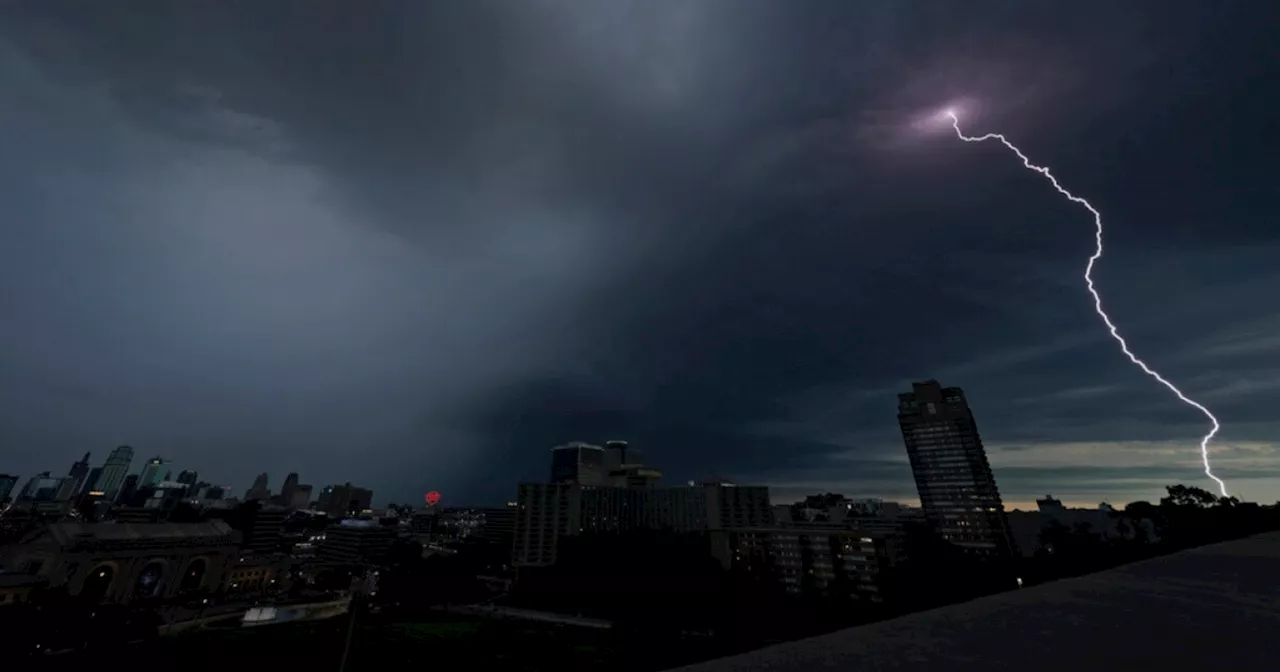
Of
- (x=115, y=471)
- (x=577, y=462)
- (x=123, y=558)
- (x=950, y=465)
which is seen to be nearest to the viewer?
(x=123, y=558)

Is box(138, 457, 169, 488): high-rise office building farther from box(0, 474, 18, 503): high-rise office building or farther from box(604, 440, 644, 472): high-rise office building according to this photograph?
box(604, 440, 644, 472): high-rise office building

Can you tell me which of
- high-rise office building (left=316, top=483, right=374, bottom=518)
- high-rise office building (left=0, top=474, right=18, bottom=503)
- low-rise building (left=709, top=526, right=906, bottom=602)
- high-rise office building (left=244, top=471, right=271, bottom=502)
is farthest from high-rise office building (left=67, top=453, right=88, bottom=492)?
low-rise building (left=709, top=526, right=906, bottom=602)

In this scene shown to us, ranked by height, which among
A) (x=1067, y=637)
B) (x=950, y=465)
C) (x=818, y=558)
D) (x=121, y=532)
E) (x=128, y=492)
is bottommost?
(x=818, y=558)

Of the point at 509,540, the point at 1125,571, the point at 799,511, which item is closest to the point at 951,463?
the point at 799,511

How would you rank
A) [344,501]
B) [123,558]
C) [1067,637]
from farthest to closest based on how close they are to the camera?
[344,501] < [123,558] < [1067,637]

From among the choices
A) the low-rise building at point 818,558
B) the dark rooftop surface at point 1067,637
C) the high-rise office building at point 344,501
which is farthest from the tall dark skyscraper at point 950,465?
the high-rise office building at point 344,501

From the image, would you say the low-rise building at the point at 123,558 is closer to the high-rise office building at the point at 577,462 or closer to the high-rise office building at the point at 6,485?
the high-rise office building at the point at 577,462

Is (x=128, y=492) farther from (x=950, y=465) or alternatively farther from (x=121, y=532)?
(x=950, y=465)

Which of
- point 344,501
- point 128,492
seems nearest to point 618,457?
point 344,501
